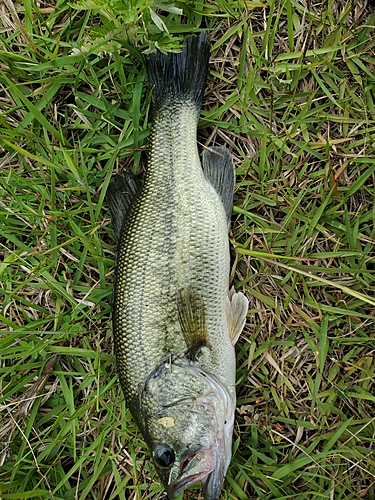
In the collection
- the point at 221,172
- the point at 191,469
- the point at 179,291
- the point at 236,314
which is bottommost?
the point at 191,469

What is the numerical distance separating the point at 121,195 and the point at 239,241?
80 cm

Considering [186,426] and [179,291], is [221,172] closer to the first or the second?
[179,291]

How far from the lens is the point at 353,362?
295 centimetres

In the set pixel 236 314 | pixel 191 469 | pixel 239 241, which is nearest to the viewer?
pixel 191 469

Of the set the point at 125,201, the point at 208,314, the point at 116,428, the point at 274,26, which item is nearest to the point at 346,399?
the point at 208,314

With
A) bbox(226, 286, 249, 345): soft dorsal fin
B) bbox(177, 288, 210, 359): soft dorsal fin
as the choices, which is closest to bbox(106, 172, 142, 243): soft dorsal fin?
bbox(177, 288, 210, 359): soft dorsal fin

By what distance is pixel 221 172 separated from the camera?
114 inches

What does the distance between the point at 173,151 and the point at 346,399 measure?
1840 millimetres

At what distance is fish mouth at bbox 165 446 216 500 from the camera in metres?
2.41

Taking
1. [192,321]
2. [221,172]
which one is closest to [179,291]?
[192,321]

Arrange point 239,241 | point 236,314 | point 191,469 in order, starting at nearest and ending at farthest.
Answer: point 191,469 → point 236,314 → point 239,241

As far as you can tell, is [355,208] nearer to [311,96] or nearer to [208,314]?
[311,96]

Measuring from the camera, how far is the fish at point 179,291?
8.15 ft

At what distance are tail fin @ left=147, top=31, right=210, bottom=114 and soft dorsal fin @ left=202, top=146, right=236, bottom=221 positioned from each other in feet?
1.00
